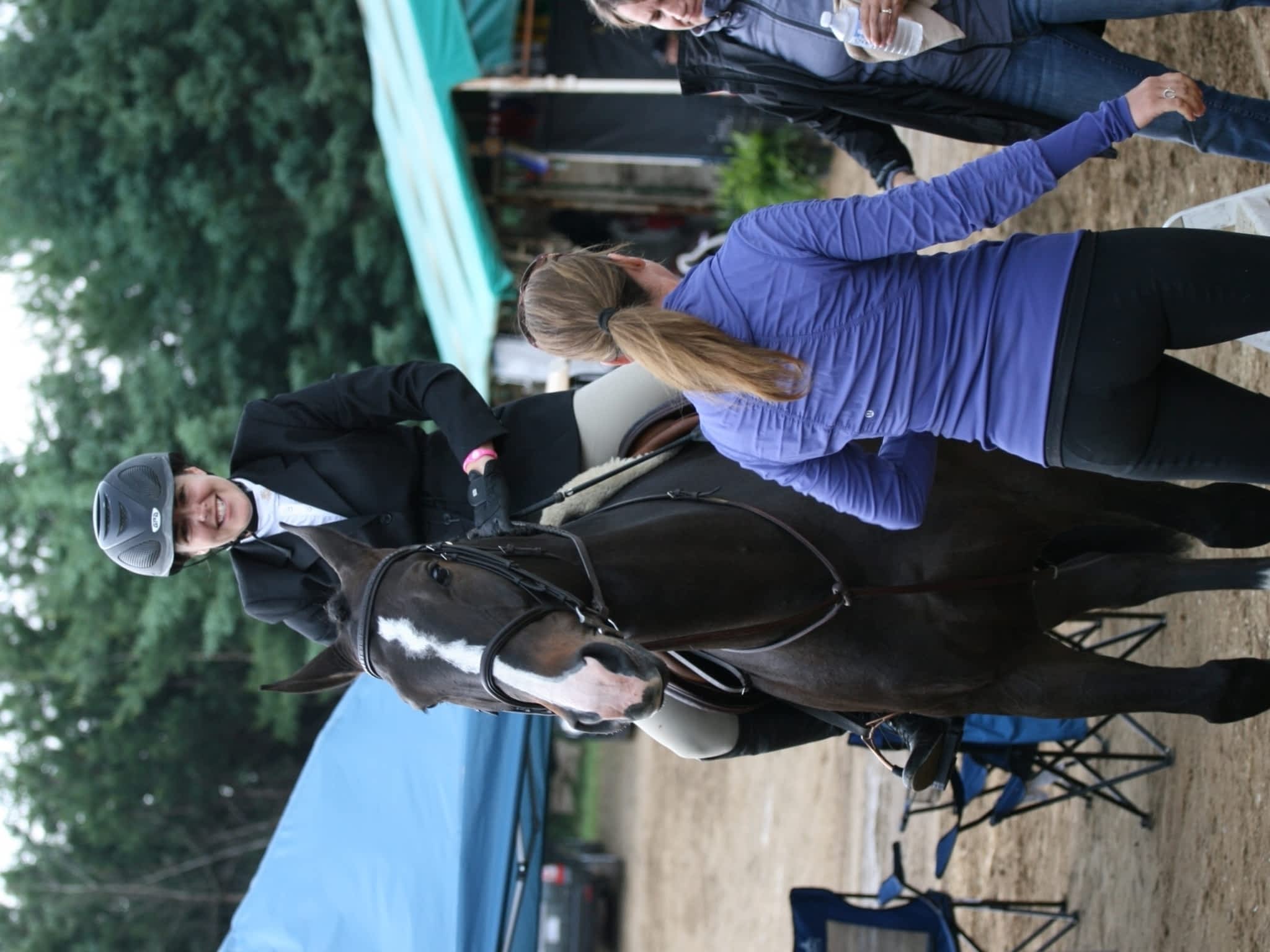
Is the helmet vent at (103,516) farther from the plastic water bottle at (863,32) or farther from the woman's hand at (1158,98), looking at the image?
the woman's hand at (1158,98)

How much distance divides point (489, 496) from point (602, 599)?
1182mm

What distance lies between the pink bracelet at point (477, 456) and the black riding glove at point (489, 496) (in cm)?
3

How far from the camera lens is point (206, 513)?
431cm

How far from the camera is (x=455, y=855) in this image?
5160mm

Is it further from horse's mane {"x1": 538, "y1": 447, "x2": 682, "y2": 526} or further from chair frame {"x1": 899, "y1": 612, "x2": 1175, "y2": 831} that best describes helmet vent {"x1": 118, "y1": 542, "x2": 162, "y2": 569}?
chair frame {"x1": 899, "y1": 612, "x2": 1175, "y2": 831}

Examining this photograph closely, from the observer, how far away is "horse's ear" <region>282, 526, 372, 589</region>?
288 centimetres

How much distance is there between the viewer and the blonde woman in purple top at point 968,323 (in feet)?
8.37

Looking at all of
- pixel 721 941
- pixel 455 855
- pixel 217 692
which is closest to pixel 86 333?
pixel 217 692

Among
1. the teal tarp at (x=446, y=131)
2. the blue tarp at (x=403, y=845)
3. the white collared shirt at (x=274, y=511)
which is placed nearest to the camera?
the white collared shirt at (x=274, y=511)

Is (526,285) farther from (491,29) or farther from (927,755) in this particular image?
(491,29)

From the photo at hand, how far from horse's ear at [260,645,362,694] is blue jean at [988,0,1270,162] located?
8.43 ft

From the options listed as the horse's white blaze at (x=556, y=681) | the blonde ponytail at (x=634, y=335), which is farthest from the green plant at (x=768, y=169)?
the horse's white blaze at (x=556, y=681)

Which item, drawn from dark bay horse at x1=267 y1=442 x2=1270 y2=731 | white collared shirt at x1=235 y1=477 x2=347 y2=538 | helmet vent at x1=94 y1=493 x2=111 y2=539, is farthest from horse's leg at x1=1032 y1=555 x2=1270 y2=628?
helmet vent at x1=94 y1=493 x2=111 y2=539

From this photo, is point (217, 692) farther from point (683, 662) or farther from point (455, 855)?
point (683, 662)
